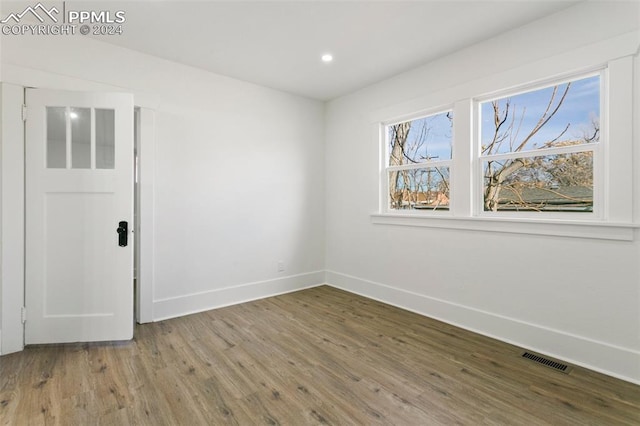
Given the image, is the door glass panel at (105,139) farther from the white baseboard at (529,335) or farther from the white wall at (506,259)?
the white baseboard at (529,335)

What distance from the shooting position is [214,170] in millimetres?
3619

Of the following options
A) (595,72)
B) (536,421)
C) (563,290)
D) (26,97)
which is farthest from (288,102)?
(536,421)

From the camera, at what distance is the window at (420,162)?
3375mm

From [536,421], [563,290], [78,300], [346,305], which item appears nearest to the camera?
[536,421]

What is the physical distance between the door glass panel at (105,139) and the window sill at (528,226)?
9.60 ft

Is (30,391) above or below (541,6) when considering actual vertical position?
below

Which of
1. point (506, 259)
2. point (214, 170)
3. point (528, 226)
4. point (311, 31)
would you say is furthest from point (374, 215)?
point (311, 31)

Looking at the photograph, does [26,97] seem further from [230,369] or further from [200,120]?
[230,369]

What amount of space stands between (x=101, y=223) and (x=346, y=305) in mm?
2643

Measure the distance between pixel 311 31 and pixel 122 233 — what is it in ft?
Answer: 7.97

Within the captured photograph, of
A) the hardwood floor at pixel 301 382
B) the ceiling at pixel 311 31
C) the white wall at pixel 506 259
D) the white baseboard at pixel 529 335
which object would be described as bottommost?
the hardwood floor at pixel 301 382

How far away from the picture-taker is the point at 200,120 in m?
3.49

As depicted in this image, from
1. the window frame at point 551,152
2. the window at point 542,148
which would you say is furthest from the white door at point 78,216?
the window at point 542,148

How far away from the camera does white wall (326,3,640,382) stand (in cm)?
224
